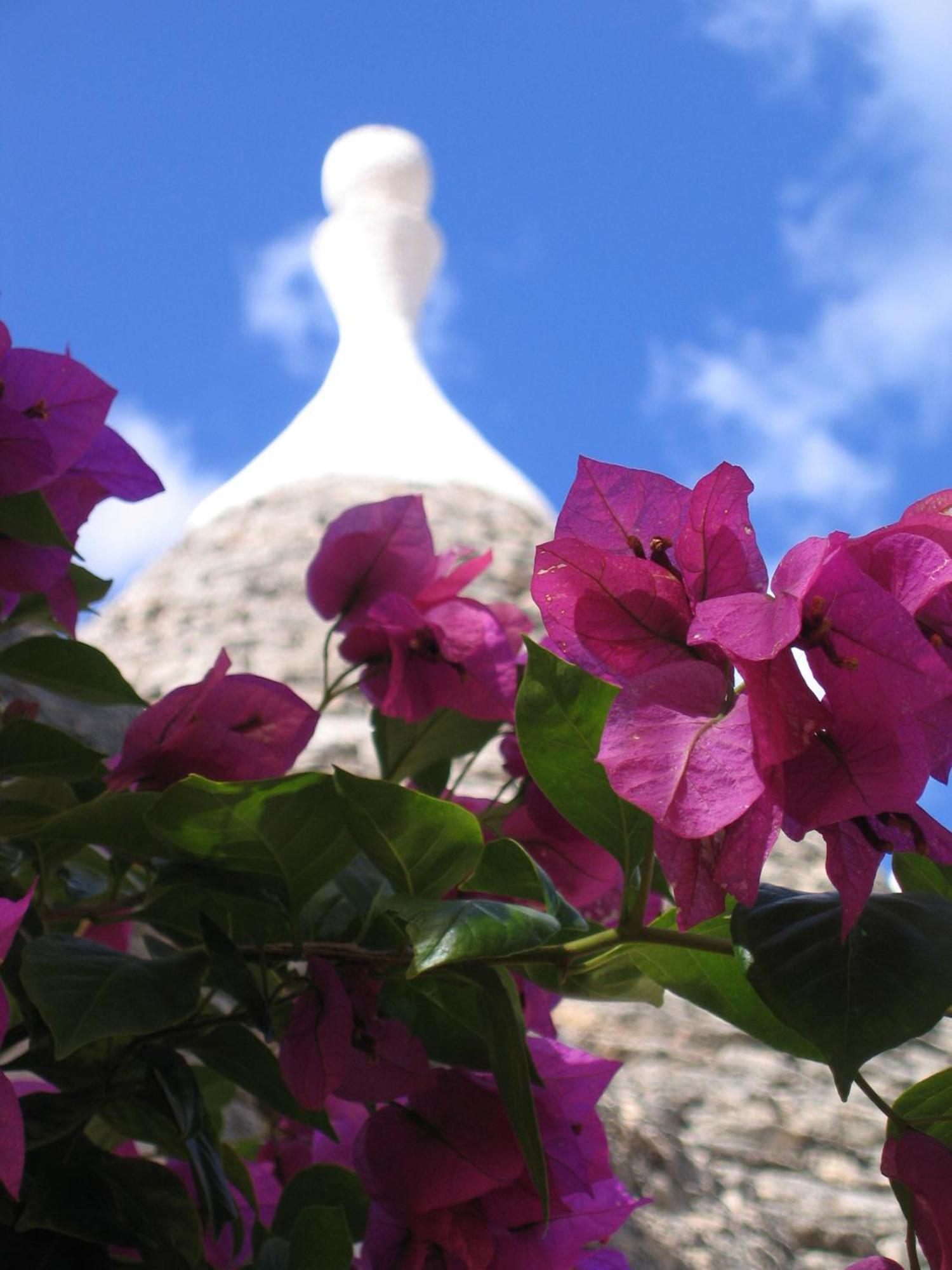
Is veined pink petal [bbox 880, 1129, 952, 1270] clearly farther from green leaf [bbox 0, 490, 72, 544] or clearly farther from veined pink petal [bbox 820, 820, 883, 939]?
green leaf [bbox 0, 490, 72, 544]

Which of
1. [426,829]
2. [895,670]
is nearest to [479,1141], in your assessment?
[426,829]

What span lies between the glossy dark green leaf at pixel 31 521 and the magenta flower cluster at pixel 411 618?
149 millimetres

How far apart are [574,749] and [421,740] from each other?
24 centimetres

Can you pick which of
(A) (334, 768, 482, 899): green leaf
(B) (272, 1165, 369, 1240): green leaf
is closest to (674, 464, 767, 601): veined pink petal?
(A) (334, 768, 482, 899): green leaf

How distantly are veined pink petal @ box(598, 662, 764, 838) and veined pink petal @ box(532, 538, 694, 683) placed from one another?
0.03m

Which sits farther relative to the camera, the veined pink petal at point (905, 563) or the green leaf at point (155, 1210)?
the green leaf at point (155, 1210)

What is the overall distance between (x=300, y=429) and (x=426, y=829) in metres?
3.33

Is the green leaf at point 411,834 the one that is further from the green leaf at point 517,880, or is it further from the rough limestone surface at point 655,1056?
the rough limestone surface at point 655,1056

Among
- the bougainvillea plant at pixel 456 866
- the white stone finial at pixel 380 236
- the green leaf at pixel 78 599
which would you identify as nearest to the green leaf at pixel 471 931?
the bougainvillea plant at pixel 456 866

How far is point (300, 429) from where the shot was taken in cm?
364

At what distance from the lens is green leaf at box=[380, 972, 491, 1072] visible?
479 mm

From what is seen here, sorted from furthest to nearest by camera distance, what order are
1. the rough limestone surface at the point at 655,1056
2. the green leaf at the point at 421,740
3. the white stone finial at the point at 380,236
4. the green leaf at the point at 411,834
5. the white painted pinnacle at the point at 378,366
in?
1. the white stone finial at the point at 380,236
2. the white painted pinnacle at the point at 378,366
3. the rough limestone surface at the point at 655,1056
4. the green leaf at the point at 421,740
5. the green leaf at the point at 411,834

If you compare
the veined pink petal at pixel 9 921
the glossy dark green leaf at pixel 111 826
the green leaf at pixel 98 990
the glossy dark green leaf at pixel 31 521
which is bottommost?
the veined pink petal at pixel 9 921

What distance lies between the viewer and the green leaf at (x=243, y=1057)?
19.6 inches
